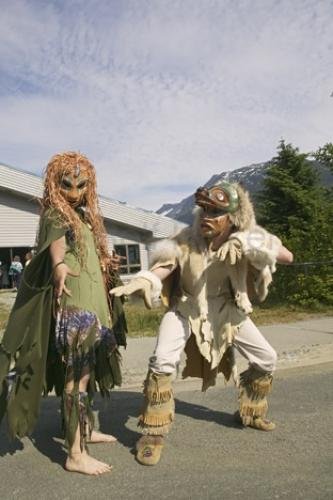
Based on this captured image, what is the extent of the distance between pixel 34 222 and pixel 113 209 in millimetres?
3209

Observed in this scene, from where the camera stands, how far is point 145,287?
129 inches

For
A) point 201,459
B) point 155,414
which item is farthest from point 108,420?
point 201,459

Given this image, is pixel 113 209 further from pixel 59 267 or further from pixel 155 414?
pixel 59 267

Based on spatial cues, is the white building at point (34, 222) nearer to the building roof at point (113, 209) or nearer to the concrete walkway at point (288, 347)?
the building roof at point (113, 209)

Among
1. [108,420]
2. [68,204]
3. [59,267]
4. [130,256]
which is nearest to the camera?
[59,267]

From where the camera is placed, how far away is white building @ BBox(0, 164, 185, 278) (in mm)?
19625

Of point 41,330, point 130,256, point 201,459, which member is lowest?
point 201,459

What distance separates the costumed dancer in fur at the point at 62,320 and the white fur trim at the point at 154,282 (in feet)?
0.93

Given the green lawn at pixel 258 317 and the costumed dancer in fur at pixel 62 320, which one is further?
the green lawn at pixel 258 317

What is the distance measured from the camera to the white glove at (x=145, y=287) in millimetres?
3178

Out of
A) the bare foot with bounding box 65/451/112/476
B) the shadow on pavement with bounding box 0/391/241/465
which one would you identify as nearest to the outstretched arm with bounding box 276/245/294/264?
the shadow on pavement with bounding box 0/391/241/465

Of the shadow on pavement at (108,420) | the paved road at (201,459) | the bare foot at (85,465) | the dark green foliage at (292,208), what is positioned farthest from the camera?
the dark green foliage at (292,208)

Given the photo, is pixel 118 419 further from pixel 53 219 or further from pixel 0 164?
pixel 0 164

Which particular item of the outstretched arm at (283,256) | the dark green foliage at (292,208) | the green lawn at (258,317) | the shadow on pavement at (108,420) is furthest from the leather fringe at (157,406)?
the dark green foliage at (292,208)
